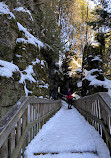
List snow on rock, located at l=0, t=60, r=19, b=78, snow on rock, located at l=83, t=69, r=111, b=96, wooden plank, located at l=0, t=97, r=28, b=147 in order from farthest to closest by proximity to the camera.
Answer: snow on rock, located at l=83, t=69, r=111, b=96 < snow on rock, located at l=0, t=60, r=19, b=78 < wooden plank, located at l=0, t=97, r=28, b=147

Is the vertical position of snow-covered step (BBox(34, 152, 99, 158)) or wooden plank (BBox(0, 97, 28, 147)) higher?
wooden plank (BBox(0, 97, 28, 147))

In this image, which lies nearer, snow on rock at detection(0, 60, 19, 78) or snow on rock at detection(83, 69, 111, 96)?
snow on rock at detection(0, 60, 19, 78)

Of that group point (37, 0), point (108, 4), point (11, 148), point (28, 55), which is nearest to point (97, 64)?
point (108, 4)

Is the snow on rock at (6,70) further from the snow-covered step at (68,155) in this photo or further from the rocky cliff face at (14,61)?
the snow-covered step at (68,155)

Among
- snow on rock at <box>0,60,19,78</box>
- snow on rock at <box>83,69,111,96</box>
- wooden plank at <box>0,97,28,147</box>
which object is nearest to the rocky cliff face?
snow on rock at <box>0,60,19,78</box>

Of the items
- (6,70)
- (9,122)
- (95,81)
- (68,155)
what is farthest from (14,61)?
(95,81)

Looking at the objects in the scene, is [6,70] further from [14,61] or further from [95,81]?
[95,81]

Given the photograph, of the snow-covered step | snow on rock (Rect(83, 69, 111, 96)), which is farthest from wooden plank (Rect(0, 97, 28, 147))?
snow on rock (Rect(83, 69, 111, 96))

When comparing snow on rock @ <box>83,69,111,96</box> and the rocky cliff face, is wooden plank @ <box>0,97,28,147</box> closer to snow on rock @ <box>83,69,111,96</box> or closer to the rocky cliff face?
the rocky cliff face

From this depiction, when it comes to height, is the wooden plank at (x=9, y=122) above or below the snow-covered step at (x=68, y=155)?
above

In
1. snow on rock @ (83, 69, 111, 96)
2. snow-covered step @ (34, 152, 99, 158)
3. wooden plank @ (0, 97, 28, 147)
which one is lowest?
snow-covered step @ (34, 152, 99, 158)

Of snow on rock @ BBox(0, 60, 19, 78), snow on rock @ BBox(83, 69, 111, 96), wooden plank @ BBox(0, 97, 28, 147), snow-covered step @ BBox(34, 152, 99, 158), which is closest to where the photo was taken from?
wooden plank @ BBox(0, 97, 28, 147)

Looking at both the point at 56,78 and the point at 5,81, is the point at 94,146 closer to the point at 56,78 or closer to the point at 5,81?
the point at 5,81

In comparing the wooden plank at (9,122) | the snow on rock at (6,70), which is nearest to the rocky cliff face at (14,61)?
the snow on rock at (6,70)
